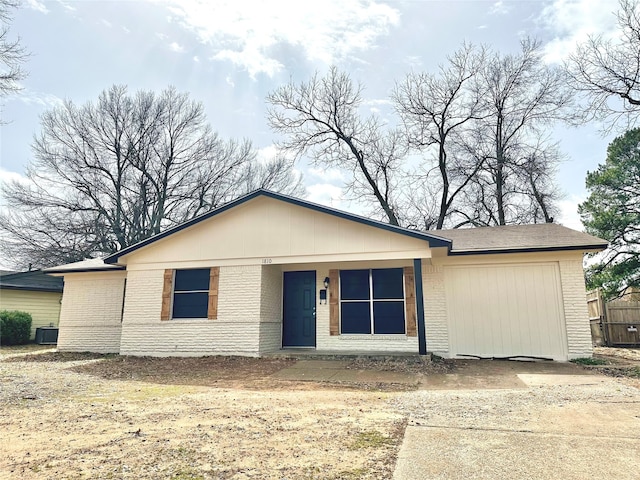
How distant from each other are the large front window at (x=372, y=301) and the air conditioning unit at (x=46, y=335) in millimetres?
13163

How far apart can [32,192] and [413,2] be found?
2195 cm

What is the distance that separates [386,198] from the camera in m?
Result: 24.6

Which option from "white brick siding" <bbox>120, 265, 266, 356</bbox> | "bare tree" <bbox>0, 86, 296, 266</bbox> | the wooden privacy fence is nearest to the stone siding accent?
"white brick siding" <bbox>120, 265, 266, 356</bbox>

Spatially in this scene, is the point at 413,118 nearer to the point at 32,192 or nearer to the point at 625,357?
the point at 625,357

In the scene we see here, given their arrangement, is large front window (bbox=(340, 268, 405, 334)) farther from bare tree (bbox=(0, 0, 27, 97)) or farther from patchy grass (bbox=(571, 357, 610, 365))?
bare tree (bbox=(0, 0, 27, 97))

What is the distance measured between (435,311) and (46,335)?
15.8 metres

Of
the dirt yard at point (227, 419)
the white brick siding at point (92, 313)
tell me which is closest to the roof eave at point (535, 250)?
the dirt yard at point (227, 419)

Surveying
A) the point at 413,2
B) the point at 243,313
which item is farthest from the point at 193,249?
the point at 413,2

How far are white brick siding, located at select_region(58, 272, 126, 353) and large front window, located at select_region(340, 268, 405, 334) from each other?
7.19 metres

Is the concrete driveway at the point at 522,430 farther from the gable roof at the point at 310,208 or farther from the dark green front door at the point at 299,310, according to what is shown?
the dark green front door at the point at 299,310

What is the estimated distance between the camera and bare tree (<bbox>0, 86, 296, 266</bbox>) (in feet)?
73.3

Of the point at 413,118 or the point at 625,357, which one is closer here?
the point at 625,357

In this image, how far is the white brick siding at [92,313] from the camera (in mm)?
12734

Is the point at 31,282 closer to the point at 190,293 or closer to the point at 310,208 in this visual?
the point at 190,293
